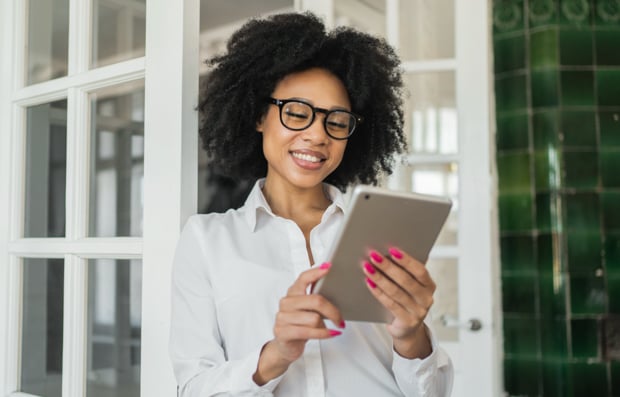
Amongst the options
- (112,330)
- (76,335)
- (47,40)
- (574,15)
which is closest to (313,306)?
(76,335)

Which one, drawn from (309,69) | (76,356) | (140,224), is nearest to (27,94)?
(140,224)

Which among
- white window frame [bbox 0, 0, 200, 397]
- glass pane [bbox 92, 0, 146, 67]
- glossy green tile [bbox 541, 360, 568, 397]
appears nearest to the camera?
white window frame [bbox 0, 0, 200, 397]

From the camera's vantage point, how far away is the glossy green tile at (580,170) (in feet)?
7.88

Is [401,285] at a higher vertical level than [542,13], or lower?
lower

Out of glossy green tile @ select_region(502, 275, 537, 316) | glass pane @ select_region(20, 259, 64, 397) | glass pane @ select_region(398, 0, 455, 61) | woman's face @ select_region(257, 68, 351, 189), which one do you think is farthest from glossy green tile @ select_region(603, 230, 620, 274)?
glass pane @ select_region(20, 259, 64, 397)

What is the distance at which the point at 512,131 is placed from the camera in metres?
2.47

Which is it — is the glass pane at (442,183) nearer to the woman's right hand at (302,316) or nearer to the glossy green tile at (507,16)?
the glossy green tile at (507,16)

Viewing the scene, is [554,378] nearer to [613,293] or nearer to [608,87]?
[613,293]

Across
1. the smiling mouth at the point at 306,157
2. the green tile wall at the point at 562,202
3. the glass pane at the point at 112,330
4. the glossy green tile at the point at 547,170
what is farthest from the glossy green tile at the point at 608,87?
the glass pane at the point at 112,330

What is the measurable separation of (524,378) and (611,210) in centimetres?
→ 67

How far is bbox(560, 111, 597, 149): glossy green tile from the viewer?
2404mm

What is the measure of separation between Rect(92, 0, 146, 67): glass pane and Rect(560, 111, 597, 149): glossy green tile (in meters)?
1.56

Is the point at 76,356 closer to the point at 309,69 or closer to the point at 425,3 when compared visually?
the point at 309,69

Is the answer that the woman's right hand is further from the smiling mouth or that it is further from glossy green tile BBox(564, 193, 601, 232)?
glossy green tile BBox(564, 193, 601, 232)
